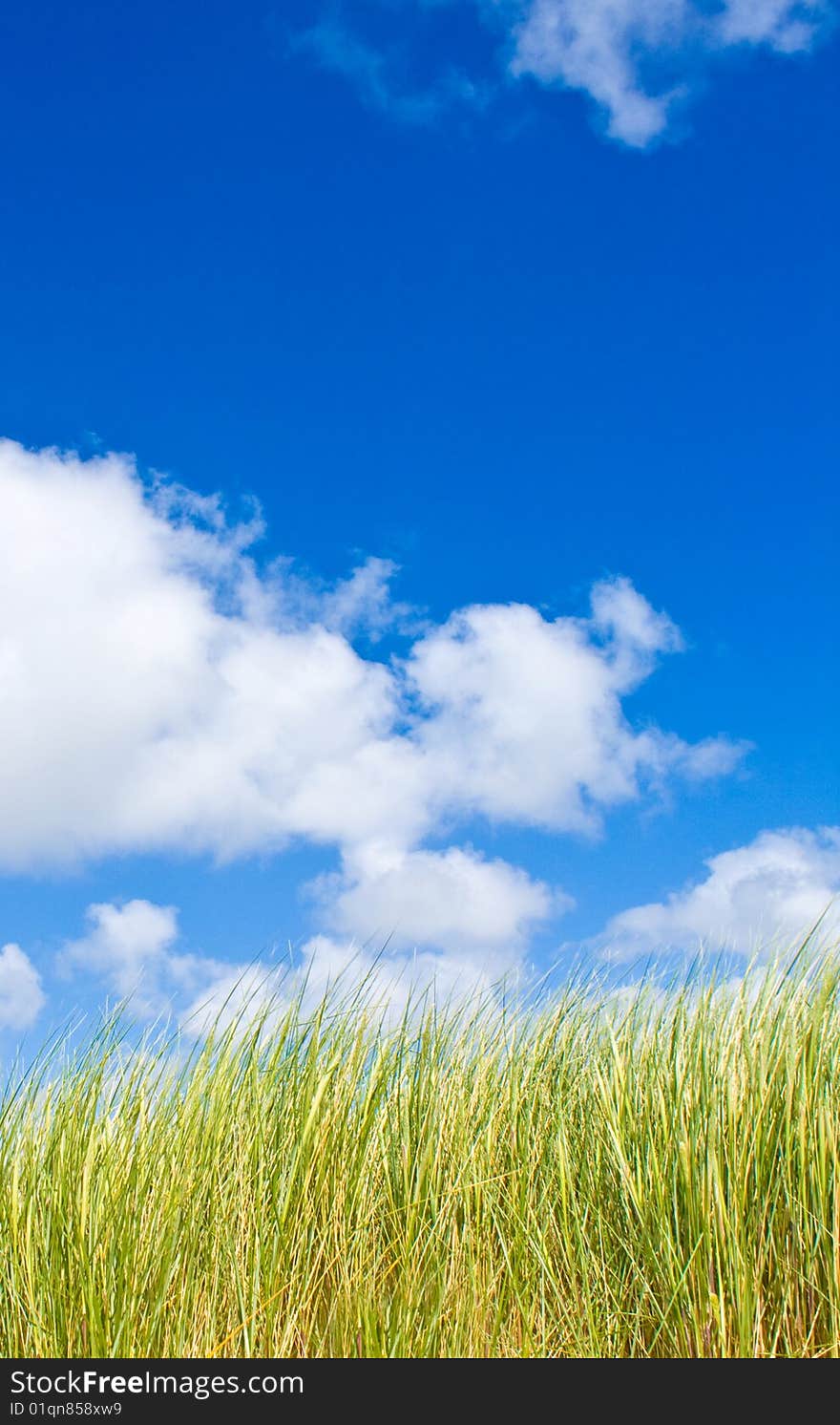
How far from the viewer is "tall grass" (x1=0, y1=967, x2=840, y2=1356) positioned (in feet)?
12.8

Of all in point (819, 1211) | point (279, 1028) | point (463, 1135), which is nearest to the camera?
point (819, 1211)

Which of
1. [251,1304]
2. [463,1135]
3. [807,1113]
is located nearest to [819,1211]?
[807,1113]

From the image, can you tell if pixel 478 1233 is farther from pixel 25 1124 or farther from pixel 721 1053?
pixel 25 1124

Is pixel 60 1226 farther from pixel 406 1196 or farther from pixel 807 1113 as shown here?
pixel 807 1113

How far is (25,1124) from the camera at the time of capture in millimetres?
4809

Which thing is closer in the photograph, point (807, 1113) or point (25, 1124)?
point (807, 1113)

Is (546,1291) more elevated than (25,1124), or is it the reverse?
(25,1124)

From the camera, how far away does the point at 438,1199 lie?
430cm

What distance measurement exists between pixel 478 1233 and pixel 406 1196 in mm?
363

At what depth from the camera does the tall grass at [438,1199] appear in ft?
12.8

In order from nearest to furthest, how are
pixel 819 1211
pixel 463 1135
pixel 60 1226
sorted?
1. pixel 819 1211
2. pixel 60 1226
3. pixel 463 1135

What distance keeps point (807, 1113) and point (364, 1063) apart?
1.95m

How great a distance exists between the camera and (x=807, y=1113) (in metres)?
3.99
